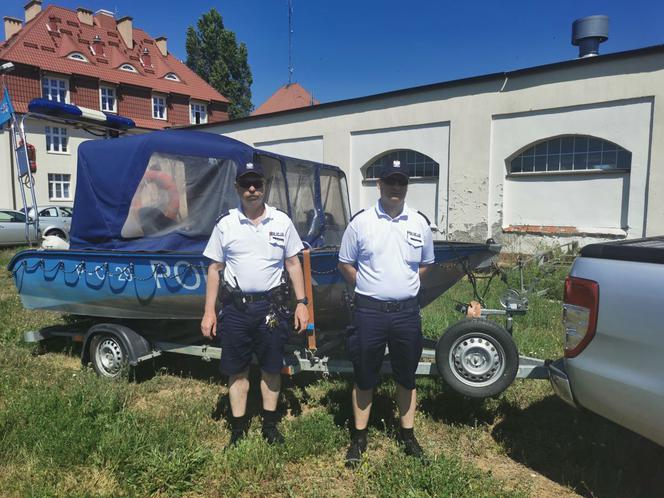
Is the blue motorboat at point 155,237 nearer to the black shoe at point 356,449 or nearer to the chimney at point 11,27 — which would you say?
the black shoe at point 356,449

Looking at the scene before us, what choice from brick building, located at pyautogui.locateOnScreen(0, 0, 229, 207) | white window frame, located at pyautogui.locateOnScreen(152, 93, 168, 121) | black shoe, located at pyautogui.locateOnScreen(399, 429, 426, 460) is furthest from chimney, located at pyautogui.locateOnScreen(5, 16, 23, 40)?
black shoe, located at pyautogui.locateOnScreen(399, 429, 426, 460)

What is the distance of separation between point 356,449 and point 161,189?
3.11 m

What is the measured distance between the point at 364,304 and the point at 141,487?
5.86 ft

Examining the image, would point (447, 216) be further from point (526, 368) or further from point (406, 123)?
point (526, 368)

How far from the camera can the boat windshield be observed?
491 cm

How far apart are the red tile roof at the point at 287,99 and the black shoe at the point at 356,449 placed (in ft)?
83.5

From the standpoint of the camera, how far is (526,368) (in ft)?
12.1

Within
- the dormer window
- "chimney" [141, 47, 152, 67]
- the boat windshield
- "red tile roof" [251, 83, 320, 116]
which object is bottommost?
the boat windshield

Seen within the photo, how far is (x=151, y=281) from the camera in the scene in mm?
4449

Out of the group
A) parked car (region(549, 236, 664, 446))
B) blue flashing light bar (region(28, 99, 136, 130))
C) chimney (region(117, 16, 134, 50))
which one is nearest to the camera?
parked car (region(549, 236, 664, 446))

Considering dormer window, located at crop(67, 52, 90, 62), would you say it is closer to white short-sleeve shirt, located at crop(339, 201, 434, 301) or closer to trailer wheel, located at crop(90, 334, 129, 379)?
trailer wheel, located at crop(90, 334, 129, 379)

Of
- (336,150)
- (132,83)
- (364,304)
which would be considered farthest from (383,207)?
(132,83)

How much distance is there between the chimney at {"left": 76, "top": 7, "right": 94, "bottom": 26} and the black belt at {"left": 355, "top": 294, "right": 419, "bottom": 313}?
117 feet

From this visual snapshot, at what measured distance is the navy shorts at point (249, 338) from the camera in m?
3.42
